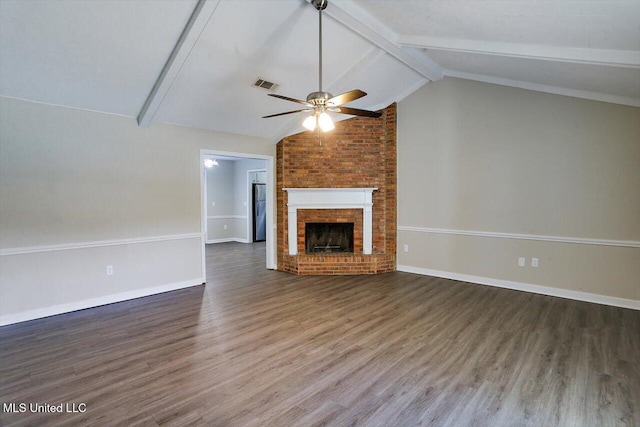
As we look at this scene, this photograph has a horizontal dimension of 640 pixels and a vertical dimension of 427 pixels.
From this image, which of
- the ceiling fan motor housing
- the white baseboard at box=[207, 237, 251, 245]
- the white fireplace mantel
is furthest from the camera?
the white baseboard at box=[207, 237, 251, 245]

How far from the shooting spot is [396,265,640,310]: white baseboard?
152 inches

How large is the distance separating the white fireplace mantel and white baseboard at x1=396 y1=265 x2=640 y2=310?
1.10 m

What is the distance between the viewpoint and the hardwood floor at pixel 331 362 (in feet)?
6.54

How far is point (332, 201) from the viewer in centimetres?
560

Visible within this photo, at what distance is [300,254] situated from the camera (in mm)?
5664

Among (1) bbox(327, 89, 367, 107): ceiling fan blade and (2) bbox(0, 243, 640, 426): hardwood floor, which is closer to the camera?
(2) bbox(0, 243, 640, 426): hardwood floor

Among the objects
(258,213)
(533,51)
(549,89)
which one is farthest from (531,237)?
(258,213)

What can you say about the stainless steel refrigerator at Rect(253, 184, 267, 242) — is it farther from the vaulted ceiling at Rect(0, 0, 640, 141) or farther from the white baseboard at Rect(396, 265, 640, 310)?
the white baseboard at Rect(396, 265, 640, 310)

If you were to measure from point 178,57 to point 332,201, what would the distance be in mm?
3180

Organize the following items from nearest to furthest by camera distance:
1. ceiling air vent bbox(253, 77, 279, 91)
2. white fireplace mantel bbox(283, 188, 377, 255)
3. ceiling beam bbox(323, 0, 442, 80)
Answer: ceiling beam bbox(323, 0, 442, 80) → ceiling air vent bbox(253, 77, 279, 91) → white fireplace mantel bbox(283, 188, 377, 255)

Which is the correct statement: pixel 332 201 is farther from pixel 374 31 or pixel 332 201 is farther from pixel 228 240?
pixel 228 240

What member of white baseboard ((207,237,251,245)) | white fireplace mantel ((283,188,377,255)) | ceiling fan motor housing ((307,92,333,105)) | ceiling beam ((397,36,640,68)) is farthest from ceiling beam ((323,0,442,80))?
white baseboard ((207,237,251,245))

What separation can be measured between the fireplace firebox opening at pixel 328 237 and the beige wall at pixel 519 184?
98cm

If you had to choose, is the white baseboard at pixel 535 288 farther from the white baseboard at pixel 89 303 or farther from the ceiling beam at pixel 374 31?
the white baseboard at pixel 89 303
